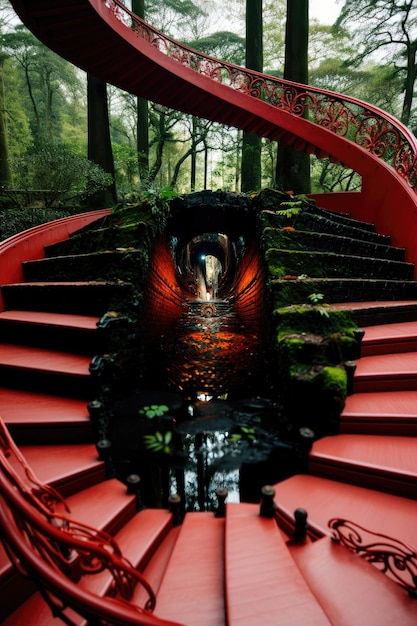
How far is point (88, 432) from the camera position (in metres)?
2.21

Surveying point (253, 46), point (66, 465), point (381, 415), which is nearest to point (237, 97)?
point (253, 46)

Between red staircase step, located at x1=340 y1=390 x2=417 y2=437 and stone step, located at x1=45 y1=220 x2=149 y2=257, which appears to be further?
stone step, located at x1=45 y1=220 x2=149 y2=257

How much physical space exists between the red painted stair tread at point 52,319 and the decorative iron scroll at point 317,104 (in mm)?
5243

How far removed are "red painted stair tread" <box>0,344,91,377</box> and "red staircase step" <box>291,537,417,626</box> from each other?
2098 millimetres

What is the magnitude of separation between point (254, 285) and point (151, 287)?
224cm

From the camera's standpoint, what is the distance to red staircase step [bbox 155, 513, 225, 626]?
1288 mm

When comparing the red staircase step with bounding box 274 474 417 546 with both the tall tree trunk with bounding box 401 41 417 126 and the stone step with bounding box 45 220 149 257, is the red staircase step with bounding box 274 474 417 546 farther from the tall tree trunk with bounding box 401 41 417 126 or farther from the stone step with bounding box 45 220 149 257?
the tall tree trunk with bounding box 401 41 417 126

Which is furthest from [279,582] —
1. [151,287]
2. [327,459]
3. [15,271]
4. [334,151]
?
[334,151]

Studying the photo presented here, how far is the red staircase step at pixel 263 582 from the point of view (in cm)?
117

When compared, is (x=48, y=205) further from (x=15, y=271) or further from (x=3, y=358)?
(x=3, y=358)

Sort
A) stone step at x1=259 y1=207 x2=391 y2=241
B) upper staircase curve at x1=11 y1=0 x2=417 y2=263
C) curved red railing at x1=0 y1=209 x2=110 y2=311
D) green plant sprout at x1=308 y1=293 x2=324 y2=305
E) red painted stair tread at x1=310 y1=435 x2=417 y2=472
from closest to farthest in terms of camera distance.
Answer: red painted stair tread at x1=310 y1=435 x2=417 y2=472
green plant sprout at x1=308 y1=293 x2=324 y2=305
curved red railing at x1=0 y1=209 x2=110 y2=311
stone step at x1=259 y1=207 x2=391 y2=241
upper staircase curve at x1=11 y1=0 x2=417 y2=263

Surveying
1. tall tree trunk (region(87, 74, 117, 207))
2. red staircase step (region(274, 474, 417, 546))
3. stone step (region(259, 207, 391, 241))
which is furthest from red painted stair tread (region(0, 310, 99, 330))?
tall tree trunk (region(87, 74, 117, 207))

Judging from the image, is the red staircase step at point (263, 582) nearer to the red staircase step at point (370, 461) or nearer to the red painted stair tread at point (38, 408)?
the red staircase step at point (370, 461)

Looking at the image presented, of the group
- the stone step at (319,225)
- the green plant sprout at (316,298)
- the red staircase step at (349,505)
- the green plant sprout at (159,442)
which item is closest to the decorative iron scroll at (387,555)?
the red staircase step at (349,505)
